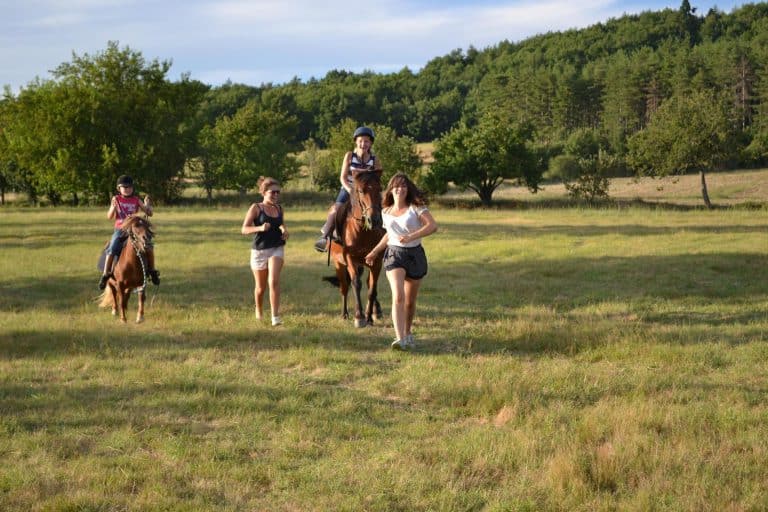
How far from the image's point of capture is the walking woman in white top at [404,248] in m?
8.79

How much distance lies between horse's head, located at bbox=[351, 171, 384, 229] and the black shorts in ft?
3.99

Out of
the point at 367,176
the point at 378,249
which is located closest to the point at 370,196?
the point at 367,176

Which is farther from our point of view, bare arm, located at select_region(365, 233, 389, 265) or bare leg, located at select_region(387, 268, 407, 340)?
bare arm, located at select_region(365, 233, 389, 265)

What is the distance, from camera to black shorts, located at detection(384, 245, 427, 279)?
348 inches

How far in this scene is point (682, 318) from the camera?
1084cm

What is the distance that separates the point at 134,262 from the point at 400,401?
619cm

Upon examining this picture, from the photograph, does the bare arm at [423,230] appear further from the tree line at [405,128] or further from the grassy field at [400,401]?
the tree line at [405,128]

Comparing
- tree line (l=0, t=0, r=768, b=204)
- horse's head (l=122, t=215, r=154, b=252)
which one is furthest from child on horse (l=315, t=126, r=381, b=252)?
tree line (l=0, t=0, r=768, b=204)

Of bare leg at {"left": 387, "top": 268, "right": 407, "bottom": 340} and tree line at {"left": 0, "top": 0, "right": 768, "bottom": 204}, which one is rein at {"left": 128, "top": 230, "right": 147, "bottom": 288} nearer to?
bare leg at {"left": 387, "top": 268, "right": 407, "bottom": 340}

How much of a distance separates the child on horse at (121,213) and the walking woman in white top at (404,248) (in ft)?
14.9

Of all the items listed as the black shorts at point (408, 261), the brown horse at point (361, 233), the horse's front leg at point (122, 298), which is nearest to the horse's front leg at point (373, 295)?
the brown horse at point (361, 233)

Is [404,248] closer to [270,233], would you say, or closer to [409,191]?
[409,191]

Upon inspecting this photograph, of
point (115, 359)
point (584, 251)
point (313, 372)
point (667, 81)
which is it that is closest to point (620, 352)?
point (313, 372)

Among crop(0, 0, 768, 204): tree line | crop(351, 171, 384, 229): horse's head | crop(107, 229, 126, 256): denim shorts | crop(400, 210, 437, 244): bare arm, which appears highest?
crop(0, 0, 768, 204): tree line
